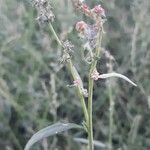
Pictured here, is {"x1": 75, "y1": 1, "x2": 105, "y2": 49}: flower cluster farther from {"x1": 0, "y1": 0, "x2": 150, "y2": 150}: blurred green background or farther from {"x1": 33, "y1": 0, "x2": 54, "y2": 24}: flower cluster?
{"x1": 0, "y1": 0, "x2": 150, "y2": 150}: blurred green background

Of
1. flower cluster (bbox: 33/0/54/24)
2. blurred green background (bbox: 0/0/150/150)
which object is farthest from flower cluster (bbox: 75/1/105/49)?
blurred green background (bbox: 0/0/150/150)

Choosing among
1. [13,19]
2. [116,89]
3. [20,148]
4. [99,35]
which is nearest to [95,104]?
[116,89]

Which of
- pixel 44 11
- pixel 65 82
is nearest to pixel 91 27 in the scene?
pixel 44 11

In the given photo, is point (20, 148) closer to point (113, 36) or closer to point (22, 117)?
point (22, 117)

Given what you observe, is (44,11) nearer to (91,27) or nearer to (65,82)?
(91,27)

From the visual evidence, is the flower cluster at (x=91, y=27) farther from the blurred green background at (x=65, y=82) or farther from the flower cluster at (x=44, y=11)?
the blurred green background at (x=65, y=82)
